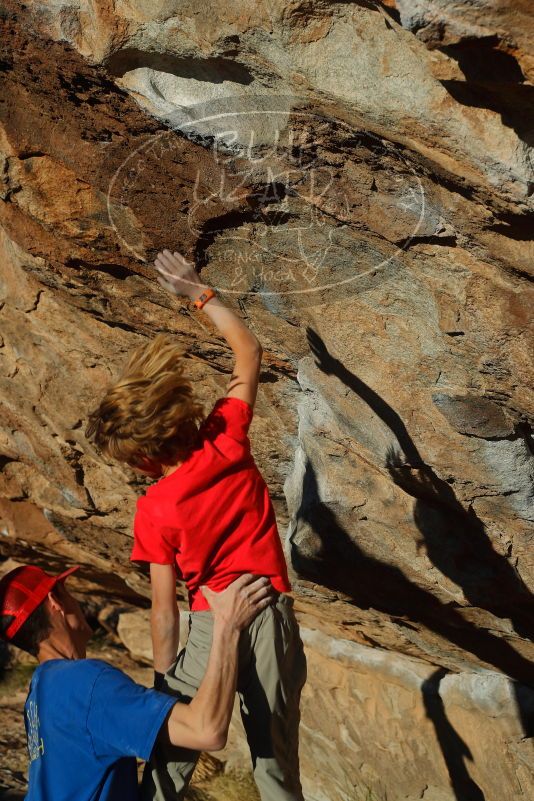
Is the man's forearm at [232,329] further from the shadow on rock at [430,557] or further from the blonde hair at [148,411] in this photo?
the shadow on rock at [430,557]

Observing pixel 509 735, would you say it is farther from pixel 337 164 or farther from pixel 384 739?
pixel 337 164

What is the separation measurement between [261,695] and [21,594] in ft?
2.01

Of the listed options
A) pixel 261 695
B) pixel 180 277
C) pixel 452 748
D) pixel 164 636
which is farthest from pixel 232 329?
pixel 452 748

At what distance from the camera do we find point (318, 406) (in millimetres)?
2834

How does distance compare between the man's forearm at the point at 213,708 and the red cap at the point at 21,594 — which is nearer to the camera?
the man's forearm at the point at 213,708

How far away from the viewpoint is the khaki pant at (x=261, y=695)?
7.15 ft

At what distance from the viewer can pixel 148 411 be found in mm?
1982

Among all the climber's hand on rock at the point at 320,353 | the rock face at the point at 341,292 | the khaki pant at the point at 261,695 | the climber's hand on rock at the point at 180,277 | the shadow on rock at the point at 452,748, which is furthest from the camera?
the shadow on rock at the point at 452,748

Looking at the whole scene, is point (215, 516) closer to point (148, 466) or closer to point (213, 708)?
point (148, 466)

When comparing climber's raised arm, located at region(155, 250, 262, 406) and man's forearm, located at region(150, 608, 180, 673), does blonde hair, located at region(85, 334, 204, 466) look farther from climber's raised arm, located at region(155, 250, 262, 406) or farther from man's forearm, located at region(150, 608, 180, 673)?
man's forearm, located at region(150, 608, 180, 673)

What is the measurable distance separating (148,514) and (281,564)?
0.34 m

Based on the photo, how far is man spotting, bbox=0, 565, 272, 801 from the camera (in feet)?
5.87

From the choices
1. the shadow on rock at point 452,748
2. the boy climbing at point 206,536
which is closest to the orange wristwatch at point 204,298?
the boy climbing at point 206,536

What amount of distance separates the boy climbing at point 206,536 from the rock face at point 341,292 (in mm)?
351
